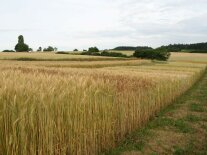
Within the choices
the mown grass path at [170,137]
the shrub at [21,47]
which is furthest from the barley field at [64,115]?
the shrub at [21,47]

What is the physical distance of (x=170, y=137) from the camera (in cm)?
850

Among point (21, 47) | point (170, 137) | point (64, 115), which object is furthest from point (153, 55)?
point (64, 115)

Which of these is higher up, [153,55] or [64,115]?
[64,115]

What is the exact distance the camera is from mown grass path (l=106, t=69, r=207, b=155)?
284 inches

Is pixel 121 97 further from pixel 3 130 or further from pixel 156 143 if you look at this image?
pixel 3 130

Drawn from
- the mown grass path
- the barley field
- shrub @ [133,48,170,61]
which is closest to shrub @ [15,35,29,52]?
shrub @ [133,48,170,61]

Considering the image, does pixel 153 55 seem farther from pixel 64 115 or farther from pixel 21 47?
pixel 64 115

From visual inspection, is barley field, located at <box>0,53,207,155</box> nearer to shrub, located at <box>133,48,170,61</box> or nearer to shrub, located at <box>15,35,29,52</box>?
shrub, located at <box>133,48,170,61</box>

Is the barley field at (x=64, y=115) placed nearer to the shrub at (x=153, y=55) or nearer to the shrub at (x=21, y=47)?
the shrub at (x=153, y=55)

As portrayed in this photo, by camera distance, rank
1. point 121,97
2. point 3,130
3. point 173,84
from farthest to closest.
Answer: point 173,84 < point 121,97 < point 3,130

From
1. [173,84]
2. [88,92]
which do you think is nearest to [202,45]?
[173,84]

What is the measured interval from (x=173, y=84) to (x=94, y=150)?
8.91 m

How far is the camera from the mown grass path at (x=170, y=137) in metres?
7.21

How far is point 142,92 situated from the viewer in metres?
9.63
